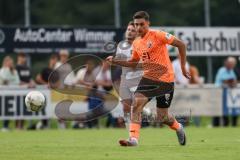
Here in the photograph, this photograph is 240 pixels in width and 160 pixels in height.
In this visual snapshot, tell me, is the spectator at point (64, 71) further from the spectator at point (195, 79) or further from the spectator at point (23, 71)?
the spectator at point (195, 79)

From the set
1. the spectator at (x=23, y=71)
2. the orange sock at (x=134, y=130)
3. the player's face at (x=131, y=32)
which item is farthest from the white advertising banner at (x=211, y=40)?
the orange sock at (x=134, y=130)

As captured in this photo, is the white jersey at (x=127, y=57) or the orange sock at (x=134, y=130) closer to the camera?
the orange sock at (x=134, y=130)

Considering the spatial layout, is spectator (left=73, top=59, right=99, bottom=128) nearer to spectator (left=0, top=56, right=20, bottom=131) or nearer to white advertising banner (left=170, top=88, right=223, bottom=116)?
spectator (left=0, top=56, right=20, bottom=131)

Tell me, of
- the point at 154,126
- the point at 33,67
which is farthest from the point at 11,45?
the point at 33,67

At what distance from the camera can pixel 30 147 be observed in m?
13.5

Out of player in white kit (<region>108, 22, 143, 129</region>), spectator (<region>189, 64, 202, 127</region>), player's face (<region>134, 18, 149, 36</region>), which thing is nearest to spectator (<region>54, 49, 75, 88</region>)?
spectator (<region>189, 64, 202, 127</region>)

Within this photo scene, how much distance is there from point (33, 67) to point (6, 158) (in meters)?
23.3

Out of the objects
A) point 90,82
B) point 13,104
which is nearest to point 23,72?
point 13,104

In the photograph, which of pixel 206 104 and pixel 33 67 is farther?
pixel 33 67

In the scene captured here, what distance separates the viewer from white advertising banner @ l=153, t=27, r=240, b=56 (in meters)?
27.5

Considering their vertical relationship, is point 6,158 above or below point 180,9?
below

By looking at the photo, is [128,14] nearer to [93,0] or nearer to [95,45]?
[93,0]

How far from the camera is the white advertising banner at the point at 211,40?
27.5 m

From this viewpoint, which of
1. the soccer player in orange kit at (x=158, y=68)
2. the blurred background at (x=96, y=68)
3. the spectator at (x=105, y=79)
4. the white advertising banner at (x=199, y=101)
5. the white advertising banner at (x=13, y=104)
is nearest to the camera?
the soccer player in orange kit at (x=158, y=68)
